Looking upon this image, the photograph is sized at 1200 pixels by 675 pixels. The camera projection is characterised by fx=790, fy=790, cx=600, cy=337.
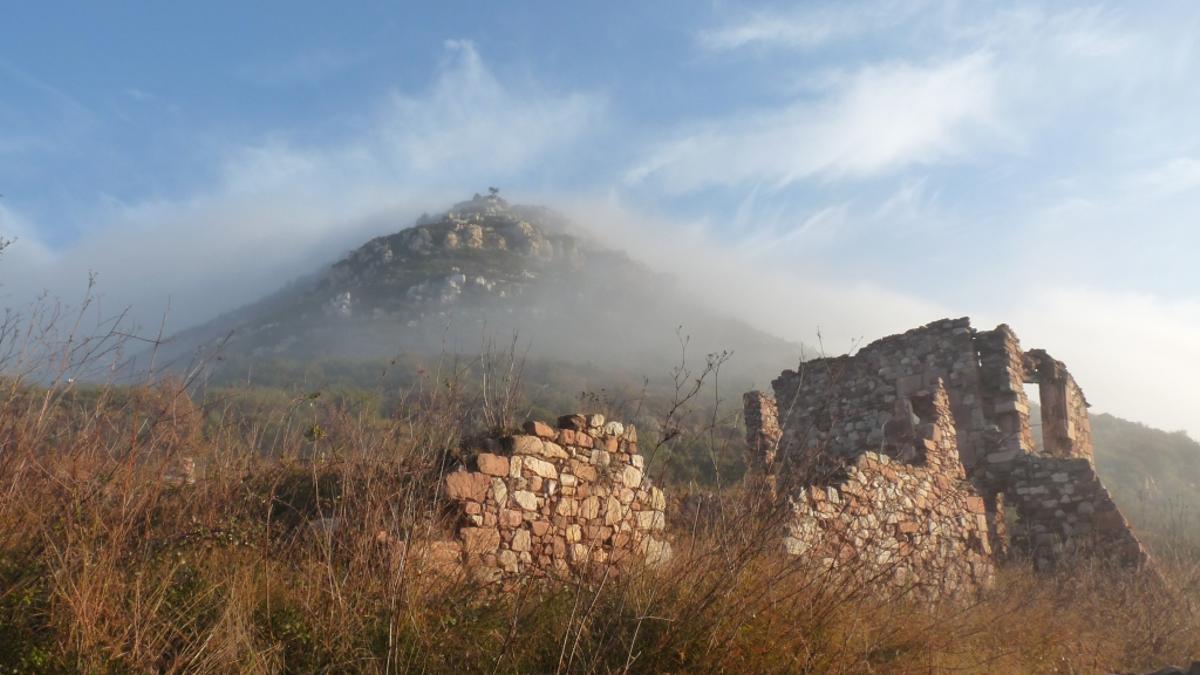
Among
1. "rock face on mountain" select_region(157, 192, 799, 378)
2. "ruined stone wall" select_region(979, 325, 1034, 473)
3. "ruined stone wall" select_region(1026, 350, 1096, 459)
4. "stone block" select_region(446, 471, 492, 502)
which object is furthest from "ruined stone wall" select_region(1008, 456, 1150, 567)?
"rock face on mountain" select_region(157, 192, 799, 378)

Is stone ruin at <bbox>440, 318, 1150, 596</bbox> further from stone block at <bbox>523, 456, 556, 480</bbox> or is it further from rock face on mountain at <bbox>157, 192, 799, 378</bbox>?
rock face on mountain at <bbox>157, 192, 799, 378</bbox>

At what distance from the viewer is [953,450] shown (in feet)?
37.1

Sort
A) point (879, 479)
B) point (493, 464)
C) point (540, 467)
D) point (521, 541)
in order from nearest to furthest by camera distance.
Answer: point (493, 464), point (521, 541), point (540, 467), point (879, 479)

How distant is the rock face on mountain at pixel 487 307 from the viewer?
163 ft

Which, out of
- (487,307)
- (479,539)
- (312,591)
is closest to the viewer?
(312,591)

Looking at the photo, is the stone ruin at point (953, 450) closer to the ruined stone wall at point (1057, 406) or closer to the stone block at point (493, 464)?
the ruined stone wall at point (1057, 406)

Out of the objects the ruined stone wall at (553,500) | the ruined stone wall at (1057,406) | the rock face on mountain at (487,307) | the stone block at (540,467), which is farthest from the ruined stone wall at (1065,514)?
the rock face on mountain at (487,307)

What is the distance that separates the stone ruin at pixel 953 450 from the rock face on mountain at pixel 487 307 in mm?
30988

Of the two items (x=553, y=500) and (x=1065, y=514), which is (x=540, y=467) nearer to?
(x=553, y=500)

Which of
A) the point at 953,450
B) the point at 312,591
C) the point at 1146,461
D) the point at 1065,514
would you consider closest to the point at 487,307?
the point at 1146,461

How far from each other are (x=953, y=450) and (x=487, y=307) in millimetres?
47240

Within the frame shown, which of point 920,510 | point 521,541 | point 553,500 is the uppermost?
point 553,500

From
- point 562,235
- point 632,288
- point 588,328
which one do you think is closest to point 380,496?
point 588,328

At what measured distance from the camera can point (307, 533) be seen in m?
4.77
